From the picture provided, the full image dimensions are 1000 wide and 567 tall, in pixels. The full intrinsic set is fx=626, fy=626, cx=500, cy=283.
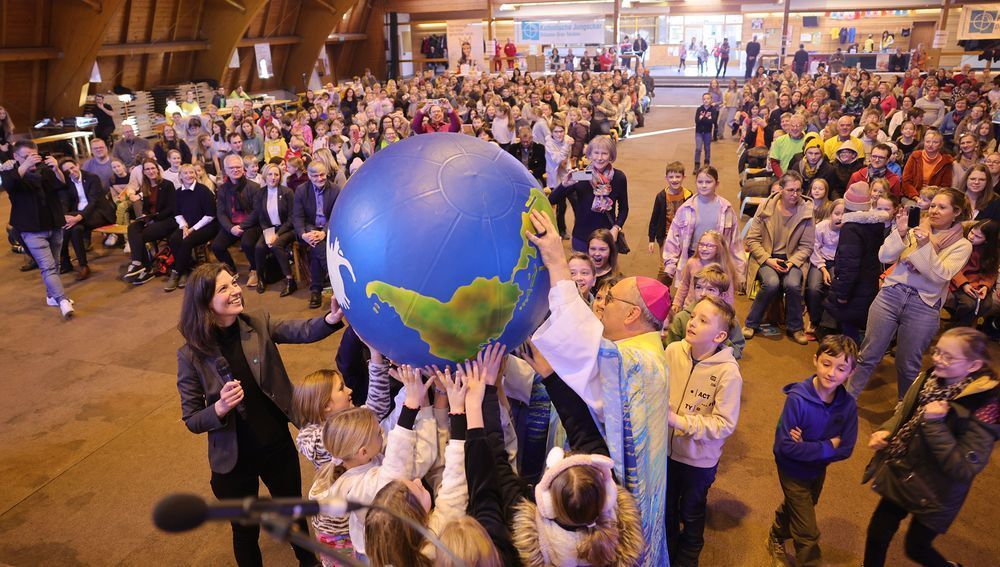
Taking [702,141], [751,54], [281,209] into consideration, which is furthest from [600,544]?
[751,54]

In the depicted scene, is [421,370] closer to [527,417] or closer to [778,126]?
[527,417]

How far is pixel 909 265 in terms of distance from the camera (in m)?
3.98

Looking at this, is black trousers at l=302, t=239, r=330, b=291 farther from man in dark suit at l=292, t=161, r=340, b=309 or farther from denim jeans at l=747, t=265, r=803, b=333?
denim jeans at l=747, t=265, r=803, b=333

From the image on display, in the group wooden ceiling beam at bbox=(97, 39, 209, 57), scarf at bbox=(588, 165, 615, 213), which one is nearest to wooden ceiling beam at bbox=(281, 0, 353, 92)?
wooden ceiling beam at bbox=(97, 39, 209, 57)

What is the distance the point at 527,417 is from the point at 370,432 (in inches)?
24.4

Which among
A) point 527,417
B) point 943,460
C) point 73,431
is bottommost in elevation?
point 73,431

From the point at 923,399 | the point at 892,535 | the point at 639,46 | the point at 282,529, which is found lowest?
the point at 892,535

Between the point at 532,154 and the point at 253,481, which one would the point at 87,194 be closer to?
the point at 532,154

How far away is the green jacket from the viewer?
2.53m

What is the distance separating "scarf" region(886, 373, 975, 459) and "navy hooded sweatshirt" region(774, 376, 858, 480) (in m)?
0.16

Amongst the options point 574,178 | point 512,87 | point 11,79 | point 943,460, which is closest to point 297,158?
point 574,178

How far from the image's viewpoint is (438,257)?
1.88 meters

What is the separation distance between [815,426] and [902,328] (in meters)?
1.82

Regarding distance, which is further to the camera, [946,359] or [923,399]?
[923,399]
